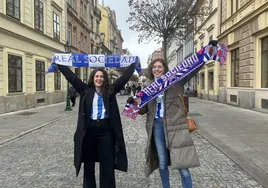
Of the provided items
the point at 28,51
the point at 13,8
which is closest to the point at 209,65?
the point at 28,51

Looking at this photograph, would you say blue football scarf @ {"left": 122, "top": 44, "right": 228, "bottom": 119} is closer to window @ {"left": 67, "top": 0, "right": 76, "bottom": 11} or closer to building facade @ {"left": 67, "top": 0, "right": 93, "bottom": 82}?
building facade @ {"left": 67, "top": 0, "right": 93, "bottom": 82}

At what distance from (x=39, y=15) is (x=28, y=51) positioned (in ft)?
10.6

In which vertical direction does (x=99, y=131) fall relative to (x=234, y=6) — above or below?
below

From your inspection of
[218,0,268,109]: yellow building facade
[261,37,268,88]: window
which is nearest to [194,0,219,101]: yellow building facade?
[218,0,268,109]: yellow building facade

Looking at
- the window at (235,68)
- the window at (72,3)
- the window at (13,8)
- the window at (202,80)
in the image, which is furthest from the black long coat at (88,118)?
the window at (202,80)

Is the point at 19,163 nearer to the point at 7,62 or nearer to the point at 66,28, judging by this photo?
the point at 7,62

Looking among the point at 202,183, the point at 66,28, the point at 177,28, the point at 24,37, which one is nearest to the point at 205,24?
the point at 66,28

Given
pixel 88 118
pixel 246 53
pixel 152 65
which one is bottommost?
pixel 88 118

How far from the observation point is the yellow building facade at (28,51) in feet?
50.0

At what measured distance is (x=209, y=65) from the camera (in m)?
27.4

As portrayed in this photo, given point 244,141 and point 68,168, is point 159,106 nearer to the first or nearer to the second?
point 68,168

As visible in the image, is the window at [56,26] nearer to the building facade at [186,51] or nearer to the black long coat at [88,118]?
the building facade at [186,51]

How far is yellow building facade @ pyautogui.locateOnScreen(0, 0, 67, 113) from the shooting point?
1525cm

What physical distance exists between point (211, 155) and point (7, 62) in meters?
12.3
